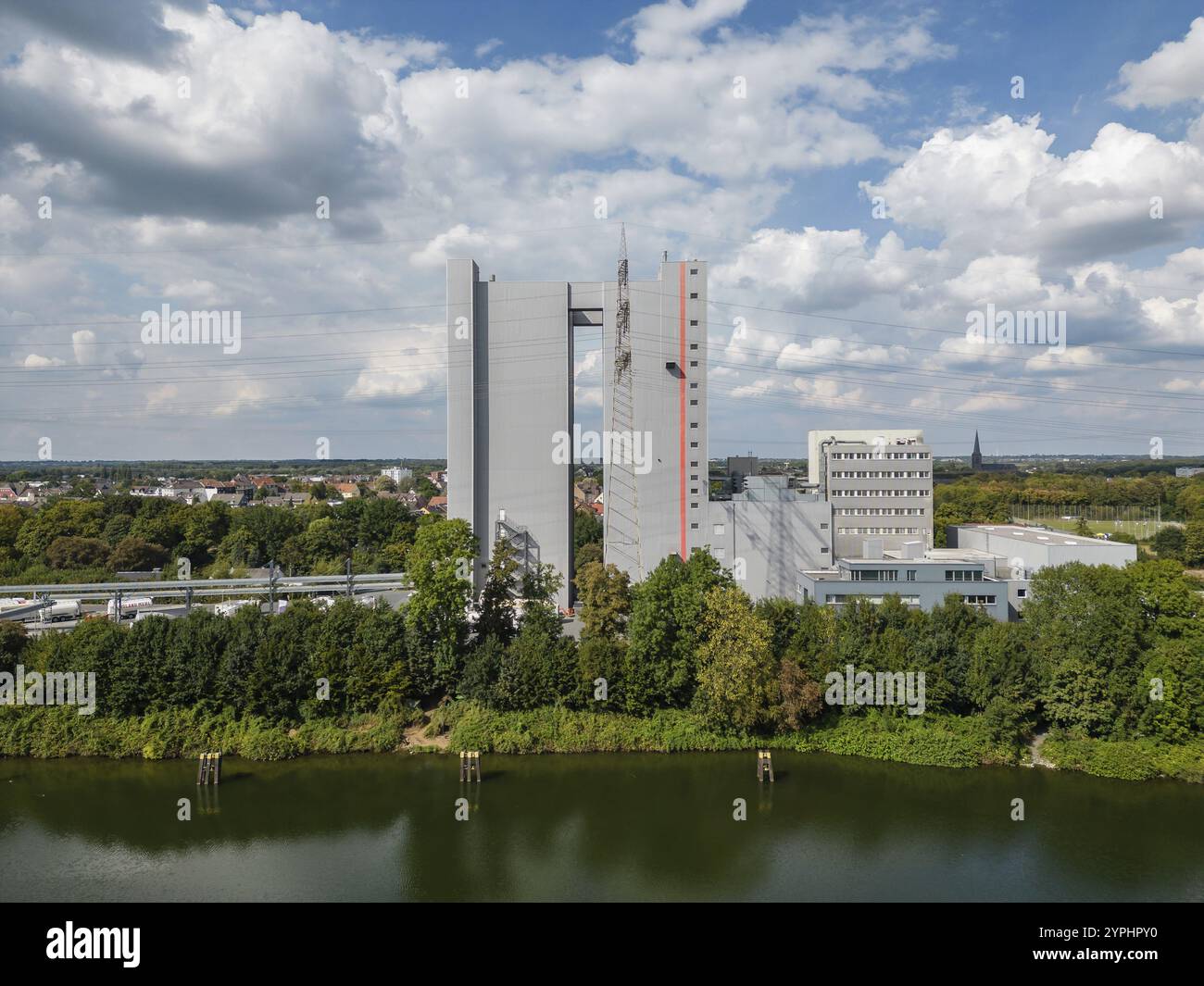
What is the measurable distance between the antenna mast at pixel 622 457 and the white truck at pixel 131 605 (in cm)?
1606

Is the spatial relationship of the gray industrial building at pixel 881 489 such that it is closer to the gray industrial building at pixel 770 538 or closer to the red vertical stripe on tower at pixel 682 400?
the gray industrial building at pixel 770 538

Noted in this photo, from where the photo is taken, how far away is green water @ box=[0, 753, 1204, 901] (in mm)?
10188

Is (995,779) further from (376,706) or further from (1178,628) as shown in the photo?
(376,706)

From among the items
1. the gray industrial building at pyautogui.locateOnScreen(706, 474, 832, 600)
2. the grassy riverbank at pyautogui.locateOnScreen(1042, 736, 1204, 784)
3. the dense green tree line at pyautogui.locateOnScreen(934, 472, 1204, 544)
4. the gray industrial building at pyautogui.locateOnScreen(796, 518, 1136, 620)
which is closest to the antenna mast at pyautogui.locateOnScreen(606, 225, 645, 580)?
the gray industrial building at pyautogui.locateOnScreen(706, 474, 832, 600)

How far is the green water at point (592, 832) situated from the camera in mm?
10188

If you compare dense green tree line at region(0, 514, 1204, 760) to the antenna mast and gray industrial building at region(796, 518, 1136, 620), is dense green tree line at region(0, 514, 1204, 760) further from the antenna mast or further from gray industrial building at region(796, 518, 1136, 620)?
the antenna mast

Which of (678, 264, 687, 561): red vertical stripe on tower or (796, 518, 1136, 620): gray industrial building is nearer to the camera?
(796, 518, 1136, 620): gray industrial building

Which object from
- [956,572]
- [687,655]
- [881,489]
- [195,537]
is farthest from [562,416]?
[195,537]

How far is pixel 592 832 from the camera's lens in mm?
11898

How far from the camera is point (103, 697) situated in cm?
1530

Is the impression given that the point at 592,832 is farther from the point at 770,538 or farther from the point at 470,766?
the point at 770,538

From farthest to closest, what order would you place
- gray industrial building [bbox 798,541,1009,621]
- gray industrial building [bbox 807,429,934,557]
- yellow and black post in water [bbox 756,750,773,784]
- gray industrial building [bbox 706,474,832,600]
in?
gray industrial building [bbox 807,429,934,557] → gray industrial building [bbox 706,474,832,600] → gray industrial building [bbox 798,541,1009,621] → yellow and black post in water [bbox 756,750,773,784]

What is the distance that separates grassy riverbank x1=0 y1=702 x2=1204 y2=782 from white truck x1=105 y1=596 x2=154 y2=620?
787 centimetres

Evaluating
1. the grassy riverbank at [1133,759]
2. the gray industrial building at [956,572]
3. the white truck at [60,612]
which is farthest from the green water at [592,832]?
the white truck at [60,612]
